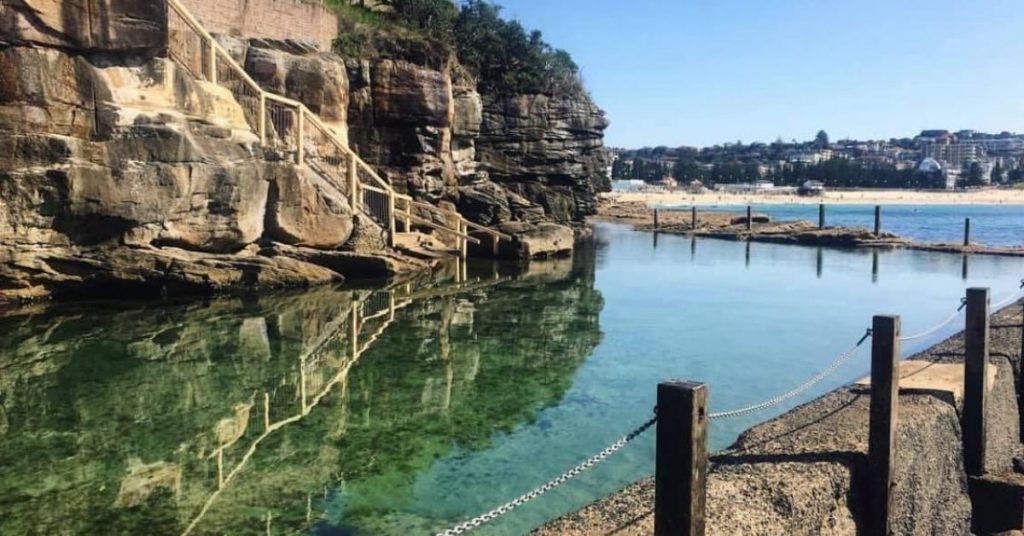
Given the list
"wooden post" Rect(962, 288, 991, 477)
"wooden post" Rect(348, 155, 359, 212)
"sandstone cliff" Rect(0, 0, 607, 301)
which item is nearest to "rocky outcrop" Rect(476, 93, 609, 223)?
"sandstone cliff" Rect(0, 0, 607, 301)

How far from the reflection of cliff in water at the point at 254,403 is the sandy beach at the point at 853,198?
3727 inches

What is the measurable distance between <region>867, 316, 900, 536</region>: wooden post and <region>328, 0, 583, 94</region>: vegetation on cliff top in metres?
24.5

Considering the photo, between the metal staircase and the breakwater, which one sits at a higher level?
the metal staircase

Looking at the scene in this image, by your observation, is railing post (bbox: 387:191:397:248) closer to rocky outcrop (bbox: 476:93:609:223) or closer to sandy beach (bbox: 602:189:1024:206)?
rocky outcrop (bbox: 476:93:609:223)

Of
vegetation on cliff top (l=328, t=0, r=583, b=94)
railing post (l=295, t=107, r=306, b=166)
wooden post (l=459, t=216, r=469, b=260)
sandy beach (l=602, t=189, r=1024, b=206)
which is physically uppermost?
vegetation on cliff top (l=328, t=0, r=583, b=94)

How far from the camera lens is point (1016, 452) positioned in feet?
27.6

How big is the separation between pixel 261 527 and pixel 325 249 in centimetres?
1518

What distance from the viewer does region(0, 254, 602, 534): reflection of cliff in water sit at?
250 inches

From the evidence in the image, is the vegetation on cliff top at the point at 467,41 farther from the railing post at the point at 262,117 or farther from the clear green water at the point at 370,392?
the clear green water at the point at 370,392

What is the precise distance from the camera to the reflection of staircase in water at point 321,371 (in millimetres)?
7332

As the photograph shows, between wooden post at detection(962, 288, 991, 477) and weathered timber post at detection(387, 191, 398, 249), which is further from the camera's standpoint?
weathered timber post at detection(387, 191, 398, 249)

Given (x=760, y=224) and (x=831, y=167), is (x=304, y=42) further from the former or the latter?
(x=831, y=167)

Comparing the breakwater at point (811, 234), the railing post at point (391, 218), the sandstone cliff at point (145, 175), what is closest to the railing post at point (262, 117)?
the sandstone cliff at point (145, 175)

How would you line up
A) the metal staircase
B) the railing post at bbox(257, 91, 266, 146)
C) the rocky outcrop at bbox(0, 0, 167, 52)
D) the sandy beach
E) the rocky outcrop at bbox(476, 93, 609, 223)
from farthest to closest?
the sandy beach, the rocky outcrop at bbox(476, 93, 609, 223), the railing post at bbox(257, 91, 266, 146), the metal staircase, the rocky outcrop at bbox(0, 0, 167, 52)
